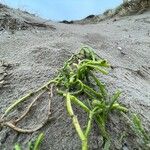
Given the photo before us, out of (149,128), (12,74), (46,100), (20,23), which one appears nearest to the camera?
(149,128)

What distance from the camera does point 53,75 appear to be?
2.51 metres

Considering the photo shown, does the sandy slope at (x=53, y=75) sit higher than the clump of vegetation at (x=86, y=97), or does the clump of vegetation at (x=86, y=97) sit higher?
the clump of vegetation at (x=86, y=97)

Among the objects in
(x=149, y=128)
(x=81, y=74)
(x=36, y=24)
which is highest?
(x=81, y=74)

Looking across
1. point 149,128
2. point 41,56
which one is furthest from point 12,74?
point 149,128

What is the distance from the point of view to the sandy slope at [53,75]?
6.41 feet

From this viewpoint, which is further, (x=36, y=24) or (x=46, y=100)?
(x=36, y=24)

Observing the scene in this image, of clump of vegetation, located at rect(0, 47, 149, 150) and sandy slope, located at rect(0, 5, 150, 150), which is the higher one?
clump of vegetation, located at rect(0, 47, 149, 150)

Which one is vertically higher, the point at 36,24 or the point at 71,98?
the point at 71,98

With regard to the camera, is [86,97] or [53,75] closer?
[86,97]

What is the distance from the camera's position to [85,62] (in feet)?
7.42

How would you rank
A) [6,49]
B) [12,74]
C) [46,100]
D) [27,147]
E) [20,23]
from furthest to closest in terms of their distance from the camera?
[20,23]
[6,49]
[12,74]
[46,100]
[27,147]

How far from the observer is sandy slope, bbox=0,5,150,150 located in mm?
1954

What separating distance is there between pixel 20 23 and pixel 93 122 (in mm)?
2754

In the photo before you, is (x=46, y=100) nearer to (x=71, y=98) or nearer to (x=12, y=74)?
(x=71, y=98)
